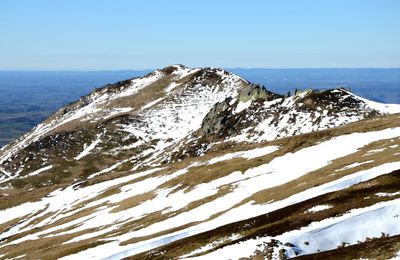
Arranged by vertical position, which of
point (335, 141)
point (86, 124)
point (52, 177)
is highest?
point (335, 141)

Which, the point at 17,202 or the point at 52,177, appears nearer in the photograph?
the point at 17,202

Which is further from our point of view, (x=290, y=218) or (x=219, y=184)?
(x=219, y=184)

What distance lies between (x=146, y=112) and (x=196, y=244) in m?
149

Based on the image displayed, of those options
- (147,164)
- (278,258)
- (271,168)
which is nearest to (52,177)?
(147,164)

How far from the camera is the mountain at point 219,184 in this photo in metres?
32.5

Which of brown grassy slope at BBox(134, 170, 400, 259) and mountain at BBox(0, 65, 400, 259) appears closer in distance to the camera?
mountain at BBox(0, 65, 400, 259)

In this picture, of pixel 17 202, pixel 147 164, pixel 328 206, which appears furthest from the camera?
pixel 147 164

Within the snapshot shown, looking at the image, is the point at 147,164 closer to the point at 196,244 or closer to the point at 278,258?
the point at 196,244

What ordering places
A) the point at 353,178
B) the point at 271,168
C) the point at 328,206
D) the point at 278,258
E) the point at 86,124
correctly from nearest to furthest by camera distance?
the point at 278,258, the point at 328,206, the point at 353,178, the point at 271,168, the point at 86,124

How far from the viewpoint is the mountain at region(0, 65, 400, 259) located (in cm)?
3253

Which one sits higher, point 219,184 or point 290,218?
point 290,218

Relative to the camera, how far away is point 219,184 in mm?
67312

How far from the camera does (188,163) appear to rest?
314ft

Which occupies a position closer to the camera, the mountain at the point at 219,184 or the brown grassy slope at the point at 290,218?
the mountain at the point at 219,184
